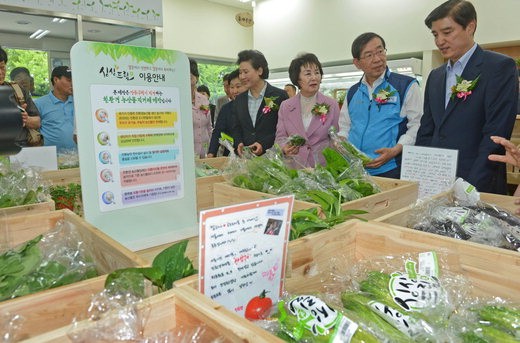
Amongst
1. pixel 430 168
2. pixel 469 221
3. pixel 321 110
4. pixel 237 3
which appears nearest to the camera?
pixel 469 221

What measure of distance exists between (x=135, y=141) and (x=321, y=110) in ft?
6.10

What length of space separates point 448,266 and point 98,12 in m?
4.19

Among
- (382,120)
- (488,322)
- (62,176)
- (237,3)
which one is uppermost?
(237,3)

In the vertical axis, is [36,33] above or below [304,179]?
above

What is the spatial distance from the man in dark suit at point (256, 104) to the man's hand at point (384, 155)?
1022 mm

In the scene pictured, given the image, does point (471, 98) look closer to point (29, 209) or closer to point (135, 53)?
point (135, 53)

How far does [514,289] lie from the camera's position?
0.98m

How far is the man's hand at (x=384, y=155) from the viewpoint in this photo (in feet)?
8.01

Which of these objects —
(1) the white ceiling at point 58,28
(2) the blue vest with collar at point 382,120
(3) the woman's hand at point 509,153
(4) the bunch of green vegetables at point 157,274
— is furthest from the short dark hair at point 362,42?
(1) the white ceiling at point 58,28

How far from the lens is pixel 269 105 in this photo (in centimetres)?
329

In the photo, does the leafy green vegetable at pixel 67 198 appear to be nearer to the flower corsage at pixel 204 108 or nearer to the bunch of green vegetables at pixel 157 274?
the bunch of green vegetables at pixel 157 274

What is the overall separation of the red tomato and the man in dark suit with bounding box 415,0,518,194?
1.74 metres

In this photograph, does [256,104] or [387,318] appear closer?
[387,318]

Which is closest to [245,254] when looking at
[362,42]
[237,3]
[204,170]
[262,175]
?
[262,175]
